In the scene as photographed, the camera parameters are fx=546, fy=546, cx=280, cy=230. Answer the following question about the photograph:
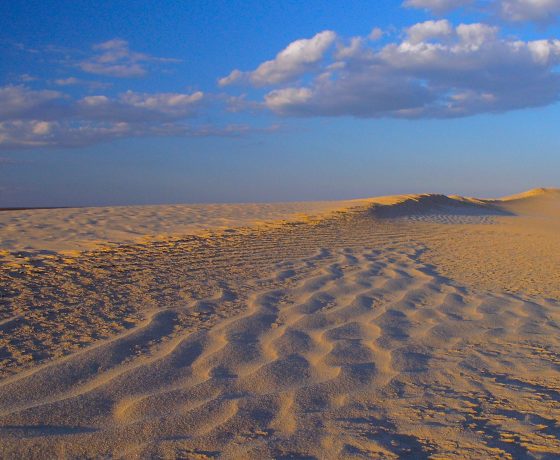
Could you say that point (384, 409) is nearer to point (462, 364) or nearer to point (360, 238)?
point (462, 364)

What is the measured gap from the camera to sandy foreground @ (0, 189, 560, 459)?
2061 mm

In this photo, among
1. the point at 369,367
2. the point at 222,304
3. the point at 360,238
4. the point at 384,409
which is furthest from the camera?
the point at 360,238

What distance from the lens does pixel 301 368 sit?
9.11ft

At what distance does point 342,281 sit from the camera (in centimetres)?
490

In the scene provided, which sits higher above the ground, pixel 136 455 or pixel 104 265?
pixel 104 265

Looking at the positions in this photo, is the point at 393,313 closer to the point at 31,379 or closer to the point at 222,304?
the point at 222,304

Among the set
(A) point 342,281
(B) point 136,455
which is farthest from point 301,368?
(A) point 342,281

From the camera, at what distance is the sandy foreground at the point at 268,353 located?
2061 mm

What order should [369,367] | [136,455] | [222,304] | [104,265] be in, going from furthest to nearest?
[104,265]
[222,304]
[369,367]
[136,455]

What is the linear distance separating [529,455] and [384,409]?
59 centimetres

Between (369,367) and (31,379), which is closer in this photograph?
(31,379)

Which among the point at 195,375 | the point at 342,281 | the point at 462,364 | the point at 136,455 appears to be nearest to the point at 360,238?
the point at 342,281

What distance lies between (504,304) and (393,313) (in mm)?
1124

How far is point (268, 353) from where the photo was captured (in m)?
2.97
